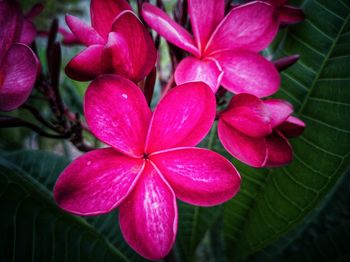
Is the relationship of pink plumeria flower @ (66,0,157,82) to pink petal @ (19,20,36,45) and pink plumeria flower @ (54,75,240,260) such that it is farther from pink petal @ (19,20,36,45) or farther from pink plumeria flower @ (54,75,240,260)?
pink petal @ (19,20,36,45)

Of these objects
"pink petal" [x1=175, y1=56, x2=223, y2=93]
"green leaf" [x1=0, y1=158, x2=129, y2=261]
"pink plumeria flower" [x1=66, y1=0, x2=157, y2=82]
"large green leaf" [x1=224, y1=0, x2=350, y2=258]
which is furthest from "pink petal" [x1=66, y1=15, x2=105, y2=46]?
"large green leaf" [x1=224, y1=0, x2=350, y2=258]

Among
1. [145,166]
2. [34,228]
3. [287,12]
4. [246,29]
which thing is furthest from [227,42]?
[34,228]

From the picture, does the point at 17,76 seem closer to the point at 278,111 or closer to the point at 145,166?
the point at 145,166

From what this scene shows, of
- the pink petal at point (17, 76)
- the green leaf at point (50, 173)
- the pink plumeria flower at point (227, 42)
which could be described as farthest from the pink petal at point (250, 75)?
the green leaf at point (50, 173)

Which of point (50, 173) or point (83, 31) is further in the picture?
point (50, 173)

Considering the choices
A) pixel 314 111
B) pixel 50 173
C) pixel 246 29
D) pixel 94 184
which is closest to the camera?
pixel 94 184

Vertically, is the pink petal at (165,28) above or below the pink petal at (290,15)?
below

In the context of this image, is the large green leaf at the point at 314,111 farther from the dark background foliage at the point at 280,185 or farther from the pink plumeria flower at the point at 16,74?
the pink plumeria flower at the point at 16,74

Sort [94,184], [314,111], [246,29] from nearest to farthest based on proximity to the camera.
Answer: [94,184]
[246,29]
[314,111]
